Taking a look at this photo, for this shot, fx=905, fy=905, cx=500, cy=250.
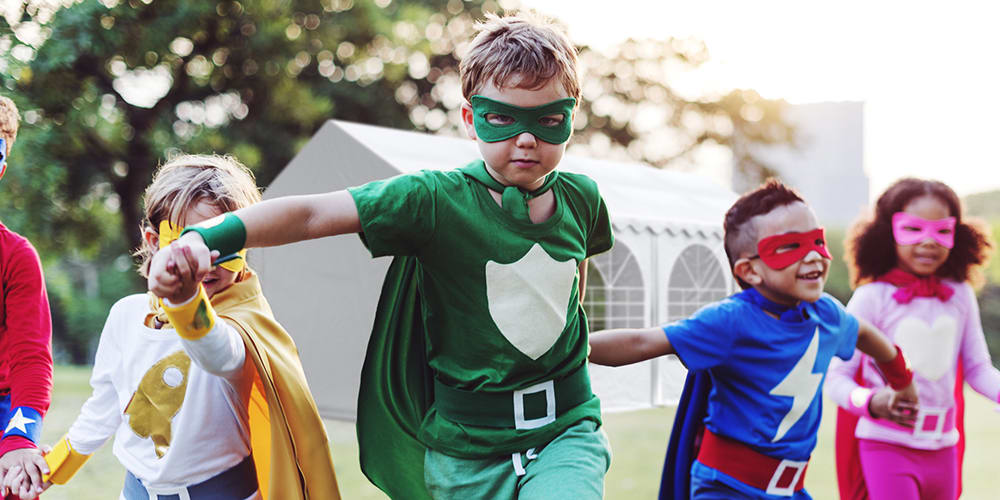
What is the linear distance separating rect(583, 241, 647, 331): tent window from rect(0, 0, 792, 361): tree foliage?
2940 mm

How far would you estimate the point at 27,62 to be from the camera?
11461 millimetres

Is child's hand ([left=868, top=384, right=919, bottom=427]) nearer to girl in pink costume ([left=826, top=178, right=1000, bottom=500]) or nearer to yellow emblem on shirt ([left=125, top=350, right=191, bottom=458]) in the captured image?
girl in pink costume ([left=826, top=178, right=1000, bottom=500])

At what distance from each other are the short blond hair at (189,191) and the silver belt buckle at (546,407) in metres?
1.05

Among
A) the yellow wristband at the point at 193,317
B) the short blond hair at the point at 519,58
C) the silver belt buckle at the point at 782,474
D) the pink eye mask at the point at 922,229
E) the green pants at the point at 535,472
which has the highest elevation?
the short blond hair at the point at 519,58

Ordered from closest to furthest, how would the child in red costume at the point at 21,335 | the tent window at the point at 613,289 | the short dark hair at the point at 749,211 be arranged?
the child in red costume at the point at 21,335 < the short dark hair at the point at 749,211 < the tent window at the point at 613,289

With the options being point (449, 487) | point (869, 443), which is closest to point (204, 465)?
point (449, 487)

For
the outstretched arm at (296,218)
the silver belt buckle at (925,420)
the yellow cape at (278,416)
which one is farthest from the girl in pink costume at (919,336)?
the outstretched arm at (296,218)

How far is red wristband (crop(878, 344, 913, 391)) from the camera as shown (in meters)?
3.64

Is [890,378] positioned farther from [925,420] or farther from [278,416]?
[278,416]

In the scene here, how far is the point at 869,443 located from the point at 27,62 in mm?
11054

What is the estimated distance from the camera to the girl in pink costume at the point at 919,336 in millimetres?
4188

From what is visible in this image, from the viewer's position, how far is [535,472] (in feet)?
7.66

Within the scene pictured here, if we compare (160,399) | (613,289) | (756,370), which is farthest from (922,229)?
(613,289)

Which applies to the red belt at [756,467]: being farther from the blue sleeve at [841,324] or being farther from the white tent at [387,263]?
the white tent at [387,263]
